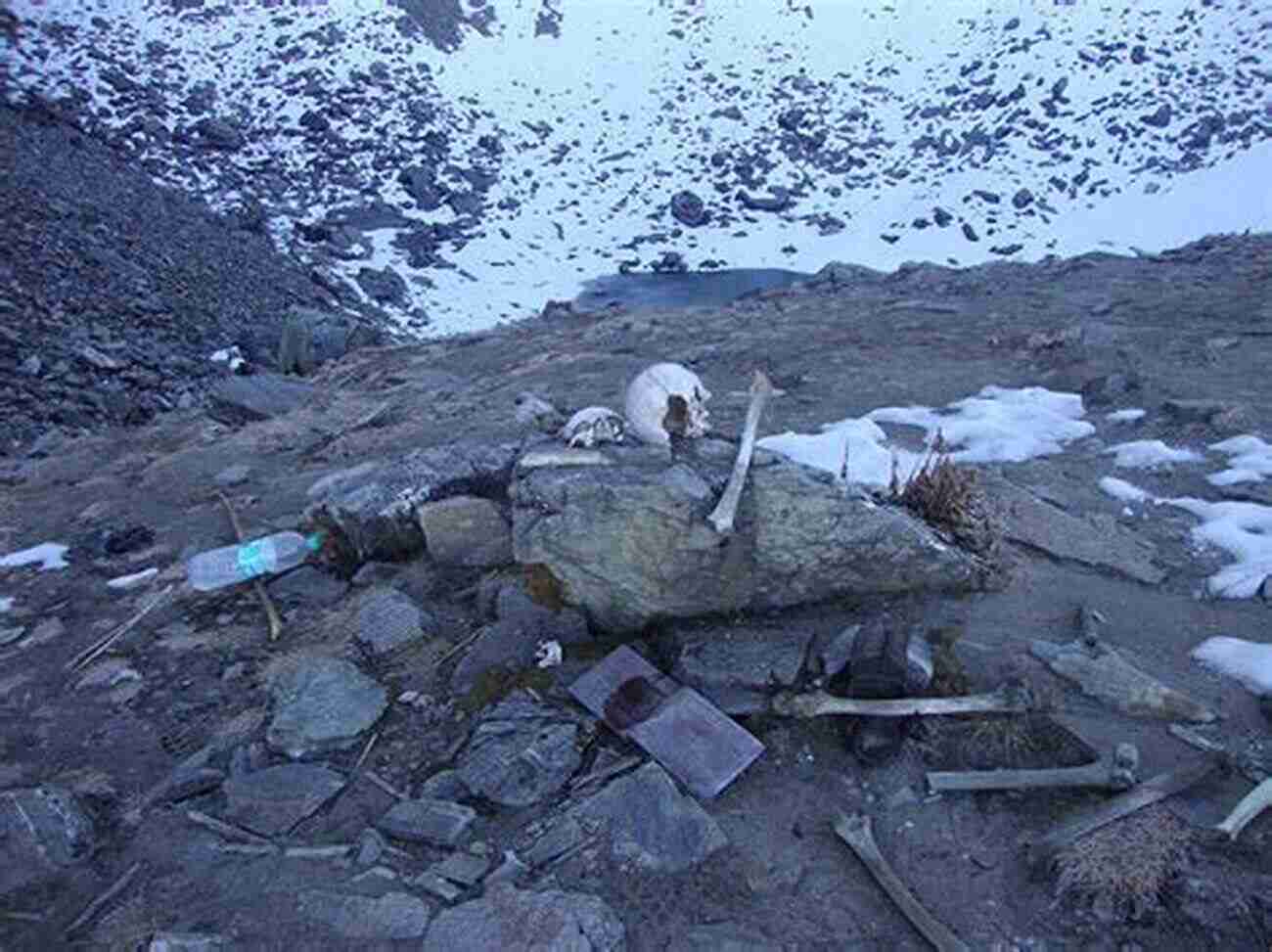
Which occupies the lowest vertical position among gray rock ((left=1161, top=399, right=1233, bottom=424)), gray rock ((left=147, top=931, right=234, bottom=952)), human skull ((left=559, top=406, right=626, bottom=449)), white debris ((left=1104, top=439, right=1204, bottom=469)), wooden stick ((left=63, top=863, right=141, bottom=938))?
wooden stick ((left=63, top=863, right=141, bottom=938))

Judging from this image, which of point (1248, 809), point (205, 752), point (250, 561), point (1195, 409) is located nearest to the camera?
point (1248, 809)

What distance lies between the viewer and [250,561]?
5.66 metres

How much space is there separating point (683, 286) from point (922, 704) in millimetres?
14159

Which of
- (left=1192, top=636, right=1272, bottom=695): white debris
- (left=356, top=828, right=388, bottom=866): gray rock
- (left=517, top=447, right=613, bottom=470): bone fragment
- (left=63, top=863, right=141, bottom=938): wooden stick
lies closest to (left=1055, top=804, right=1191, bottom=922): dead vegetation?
(left=1192, top=636, right=1272, bottom=695): white debris

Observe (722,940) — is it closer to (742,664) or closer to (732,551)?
(742,664)

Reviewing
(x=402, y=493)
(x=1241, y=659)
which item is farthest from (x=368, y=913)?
(x=1241, y=659)

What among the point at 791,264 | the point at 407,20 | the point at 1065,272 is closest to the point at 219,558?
the point at 1065,272

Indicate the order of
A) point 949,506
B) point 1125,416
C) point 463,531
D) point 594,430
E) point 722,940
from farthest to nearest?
point 1125,416, point 463,531, point 594,430, point 949,506, point 722,940

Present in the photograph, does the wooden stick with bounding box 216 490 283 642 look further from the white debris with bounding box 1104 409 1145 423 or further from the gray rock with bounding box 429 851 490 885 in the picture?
the white debris with bounding box 1104 409 1145 423

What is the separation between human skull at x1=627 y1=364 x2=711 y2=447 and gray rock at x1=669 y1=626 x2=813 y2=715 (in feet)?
3.55

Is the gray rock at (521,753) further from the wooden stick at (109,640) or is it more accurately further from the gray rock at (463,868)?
the wooden stick at (109,640)

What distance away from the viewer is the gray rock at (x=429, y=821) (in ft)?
11.9

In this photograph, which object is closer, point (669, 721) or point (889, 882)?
point (889, 882)

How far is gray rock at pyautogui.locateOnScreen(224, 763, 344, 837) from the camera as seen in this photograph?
3.80 m
